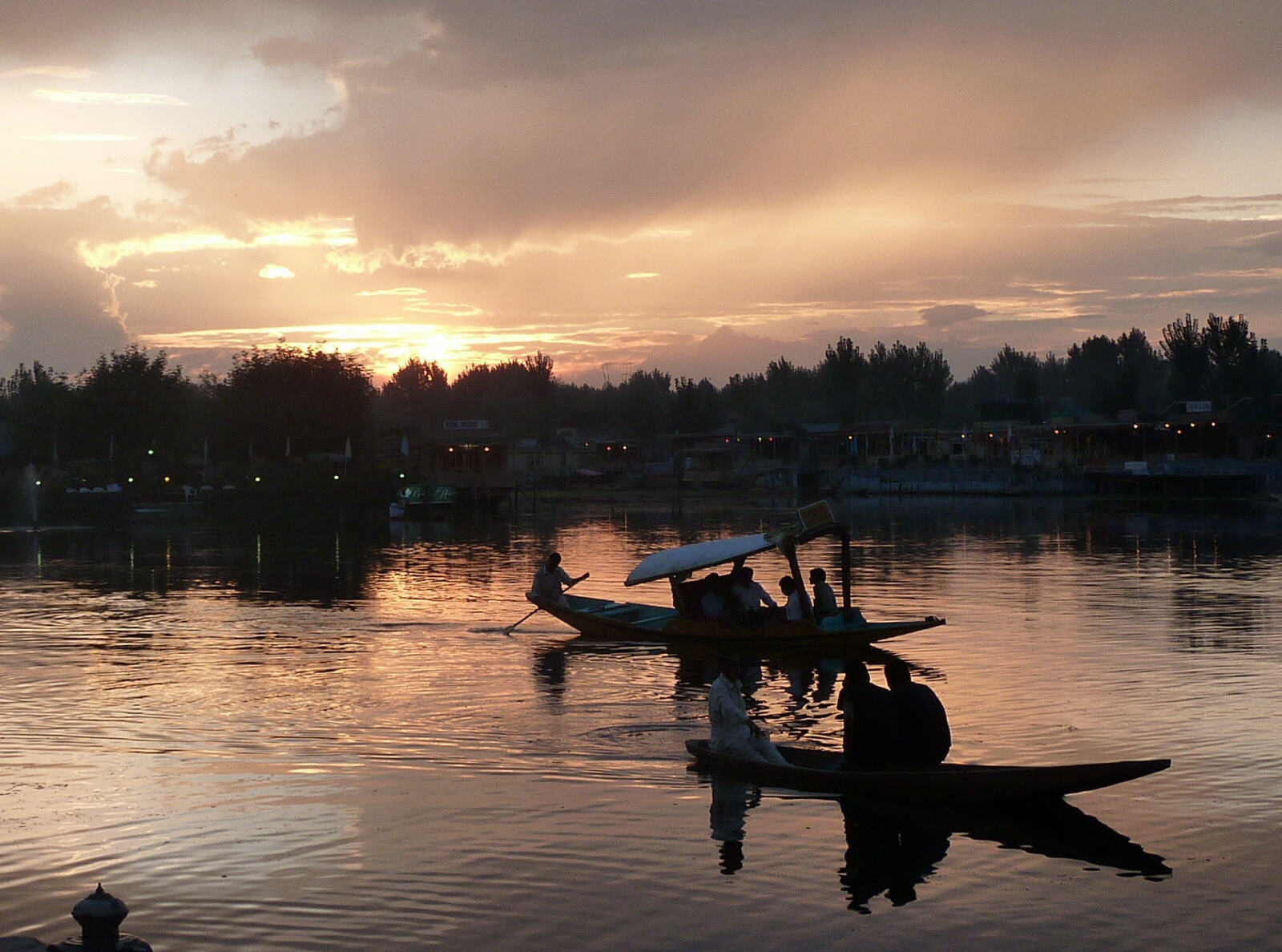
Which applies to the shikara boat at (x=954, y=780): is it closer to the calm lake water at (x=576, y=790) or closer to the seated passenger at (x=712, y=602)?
the calm lake water at (x=576, y=790)

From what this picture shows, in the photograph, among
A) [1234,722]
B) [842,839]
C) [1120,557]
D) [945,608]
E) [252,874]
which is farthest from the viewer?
[1120,557]

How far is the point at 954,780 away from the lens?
13.1m

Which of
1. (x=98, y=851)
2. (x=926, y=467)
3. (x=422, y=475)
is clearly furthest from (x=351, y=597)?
(x=926, y=467)

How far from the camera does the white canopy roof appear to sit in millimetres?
24953

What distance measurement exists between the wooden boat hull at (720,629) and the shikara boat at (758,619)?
2 cm

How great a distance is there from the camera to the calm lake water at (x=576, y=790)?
10.6 metres

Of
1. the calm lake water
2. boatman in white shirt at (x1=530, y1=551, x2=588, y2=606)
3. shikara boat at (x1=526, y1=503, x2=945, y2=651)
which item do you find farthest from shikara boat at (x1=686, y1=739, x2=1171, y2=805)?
boatman in white shirt at (x1=530, y1=551, x2=588, y2=606)

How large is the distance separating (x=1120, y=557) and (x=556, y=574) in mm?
28256

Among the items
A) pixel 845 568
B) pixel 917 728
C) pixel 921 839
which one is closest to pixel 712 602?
pixel 845 568

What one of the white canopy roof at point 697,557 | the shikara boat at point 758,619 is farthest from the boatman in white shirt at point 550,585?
the white canopy roof at point 697,557

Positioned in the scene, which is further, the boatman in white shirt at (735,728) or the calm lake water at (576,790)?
the boatman in white shirt at (735,728)

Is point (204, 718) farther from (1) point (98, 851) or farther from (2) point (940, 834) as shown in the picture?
(2) point (940, 834)

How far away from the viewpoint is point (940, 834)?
42.2 feet

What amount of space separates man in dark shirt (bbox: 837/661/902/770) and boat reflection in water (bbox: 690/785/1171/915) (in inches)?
20.0
